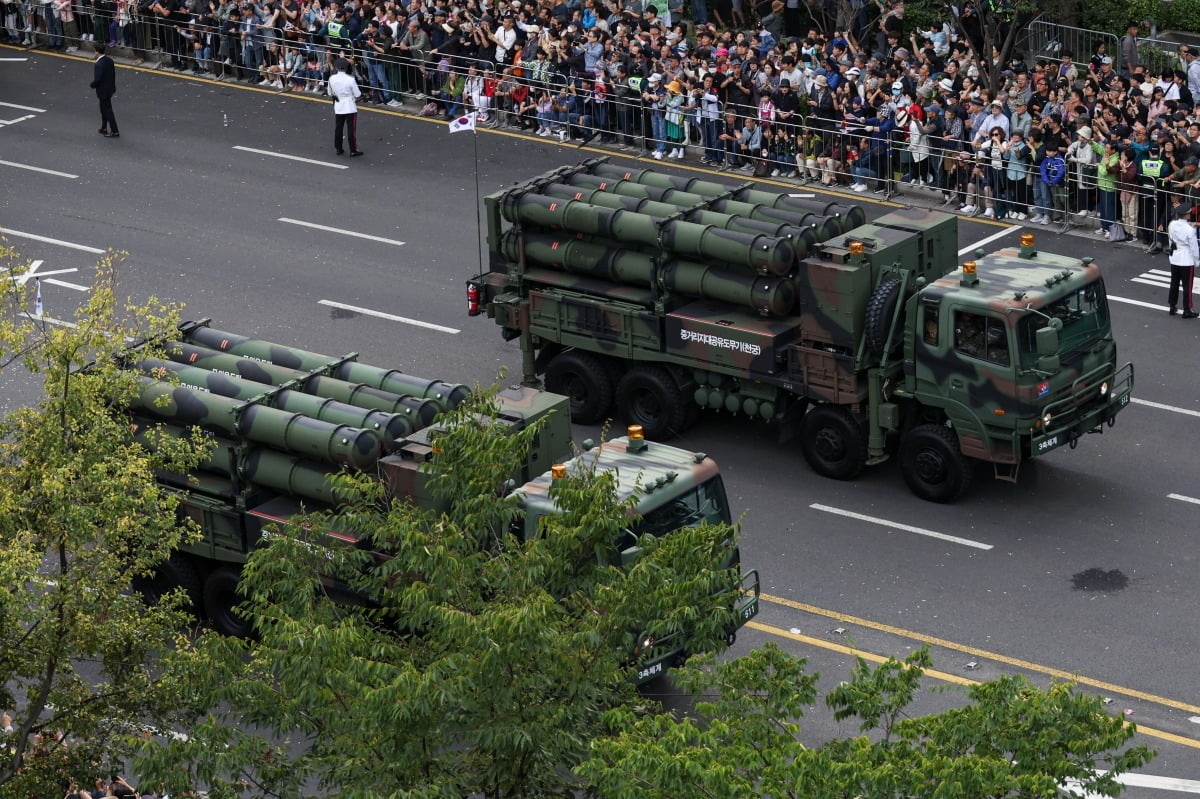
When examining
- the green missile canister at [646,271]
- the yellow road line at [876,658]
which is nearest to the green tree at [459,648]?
the yellow road line at [876,658]

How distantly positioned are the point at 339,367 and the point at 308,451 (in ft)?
5.57

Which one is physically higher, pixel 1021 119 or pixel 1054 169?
pixel 1021 119

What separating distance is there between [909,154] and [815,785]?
70.2 feet

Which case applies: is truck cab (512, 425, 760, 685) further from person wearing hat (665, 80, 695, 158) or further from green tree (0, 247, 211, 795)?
person wearing hat (665, 80, 695, 158)

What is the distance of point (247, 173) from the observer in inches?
1337

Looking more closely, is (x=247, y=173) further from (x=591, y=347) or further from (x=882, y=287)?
(x=882, y=287)

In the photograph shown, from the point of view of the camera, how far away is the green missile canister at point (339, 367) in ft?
65.5

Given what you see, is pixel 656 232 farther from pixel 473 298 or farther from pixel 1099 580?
pixel 1099 580

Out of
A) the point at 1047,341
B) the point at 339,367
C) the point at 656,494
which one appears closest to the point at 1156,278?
the point at 1047,341

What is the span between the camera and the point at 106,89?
1394 inches

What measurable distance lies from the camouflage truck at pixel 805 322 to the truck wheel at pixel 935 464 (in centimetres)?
2

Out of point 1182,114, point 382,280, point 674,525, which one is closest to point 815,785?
point 674,525

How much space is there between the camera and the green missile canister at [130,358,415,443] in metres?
19.2

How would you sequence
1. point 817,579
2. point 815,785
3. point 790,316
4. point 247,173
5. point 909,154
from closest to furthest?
point 815,785, point 817,579, point 790,316, point 909,154, point 247,173
